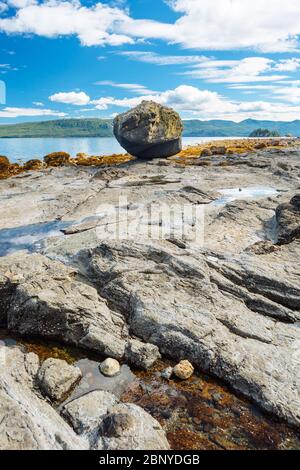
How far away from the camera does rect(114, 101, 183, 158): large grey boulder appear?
202 feet

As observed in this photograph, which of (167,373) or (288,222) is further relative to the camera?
(288,222)

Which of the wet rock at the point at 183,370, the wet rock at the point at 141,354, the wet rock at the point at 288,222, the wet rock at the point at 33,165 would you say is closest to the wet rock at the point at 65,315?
the wet rock at the point at 141,354

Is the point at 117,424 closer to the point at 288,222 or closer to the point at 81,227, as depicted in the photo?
the point at 81,227

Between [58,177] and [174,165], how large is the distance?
63.1 ft

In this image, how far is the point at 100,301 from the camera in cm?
1770

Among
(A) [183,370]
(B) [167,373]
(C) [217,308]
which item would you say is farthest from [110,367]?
(C) [217,308]

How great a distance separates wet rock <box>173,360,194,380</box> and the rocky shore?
1.60ft

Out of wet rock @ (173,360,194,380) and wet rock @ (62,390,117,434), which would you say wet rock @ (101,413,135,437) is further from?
wet rock @ (173,360,194,380)

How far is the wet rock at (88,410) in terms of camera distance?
1124 centimetres

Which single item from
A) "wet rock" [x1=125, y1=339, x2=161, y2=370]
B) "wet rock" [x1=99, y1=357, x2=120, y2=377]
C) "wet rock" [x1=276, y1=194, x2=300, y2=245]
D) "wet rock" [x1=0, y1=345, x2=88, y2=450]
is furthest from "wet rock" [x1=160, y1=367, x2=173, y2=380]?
"wet rock" [x1=276, y1=194, x2=300, y2=245]

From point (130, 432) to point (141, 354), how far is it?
426 cm

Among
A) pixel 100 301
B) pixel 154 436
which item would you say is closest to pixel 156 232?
pixel 100 301

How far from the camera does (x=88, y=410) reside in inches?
468
